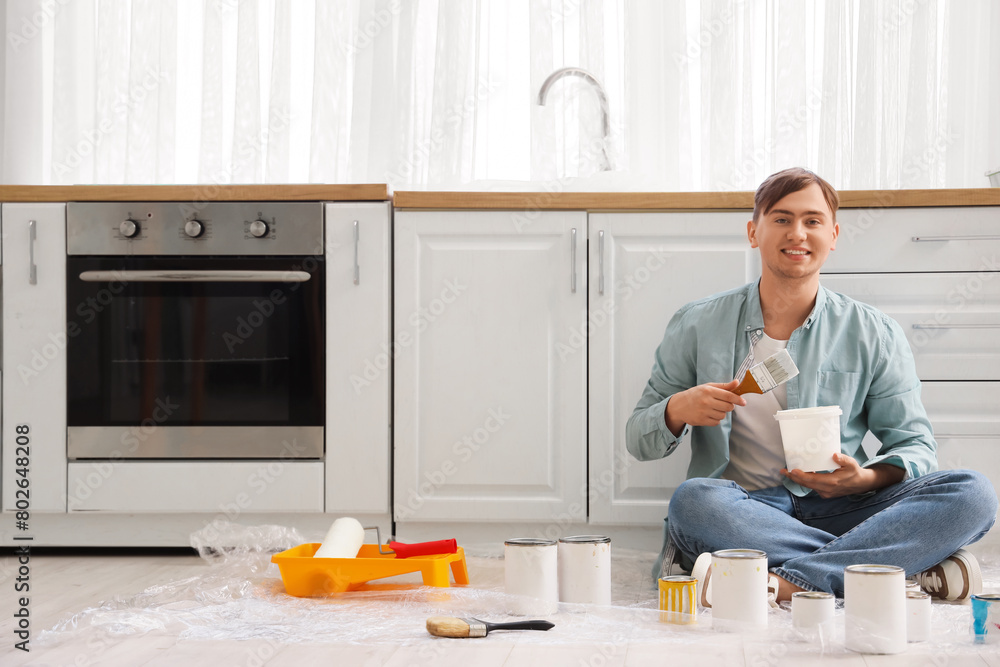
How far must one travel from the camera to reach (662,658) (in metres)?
1.25

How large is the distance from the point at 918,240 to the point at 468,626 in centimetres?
142

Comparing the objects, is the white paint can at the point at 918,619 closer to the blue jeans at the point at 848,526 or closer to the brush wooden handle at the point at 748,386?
the blue jeans at the point at 848,526

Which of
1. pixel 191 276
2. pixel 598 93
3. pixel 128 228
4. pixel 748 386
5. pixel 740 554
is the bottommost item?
pixel 740 554

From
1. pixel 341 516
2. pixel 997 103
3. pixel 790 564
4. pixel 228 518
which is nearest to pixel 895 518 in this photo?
pixel 790 564

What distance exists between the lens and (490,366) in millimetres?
2125

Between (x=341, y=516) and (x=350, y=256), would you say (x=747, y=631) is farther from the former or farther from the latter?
(x=350, y=256)

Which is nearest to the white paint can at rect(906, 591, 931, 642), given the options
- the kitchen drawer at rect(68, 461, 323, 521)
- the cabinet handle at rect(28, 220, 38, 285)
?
the kitchen drawer at rect(68, 461, 323, 521)

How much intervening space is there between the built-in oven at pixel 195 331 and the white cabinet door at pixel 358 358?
0.03m

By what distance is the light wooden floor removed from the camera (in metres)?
1.24

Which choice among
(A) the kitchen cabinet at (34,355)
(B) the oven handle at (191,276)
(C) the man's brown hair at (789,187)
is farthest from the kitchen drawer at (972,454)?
(A) the kitchen cabinet at (34,355)

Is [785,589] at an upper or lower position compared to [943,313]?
lower

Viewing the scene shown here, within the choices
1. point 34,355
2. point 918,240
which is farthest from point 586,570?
point 34,355

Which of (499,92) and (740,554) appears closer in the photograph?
(740,554)

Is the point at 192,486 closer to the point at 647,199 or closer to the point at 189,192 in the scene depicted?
the point at 189,192
